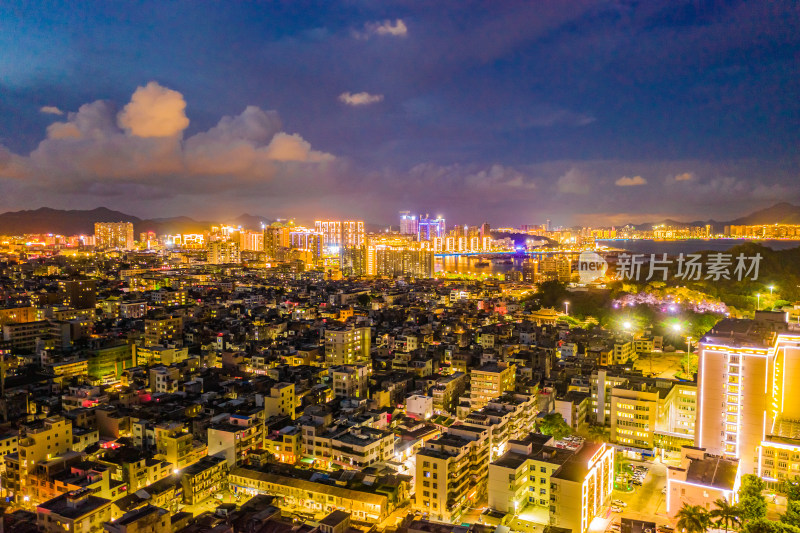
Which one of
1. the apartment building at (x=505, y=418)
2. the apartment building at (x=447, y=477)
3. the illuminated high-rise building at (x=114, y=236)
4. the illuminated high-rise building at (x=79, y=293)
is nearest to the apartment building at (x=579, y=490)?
the apartment building at (x=447, y=477)

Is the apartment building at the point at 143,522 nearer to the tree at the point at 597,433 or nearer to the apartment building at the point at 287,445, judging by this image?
the apartment building at the point at 287,445

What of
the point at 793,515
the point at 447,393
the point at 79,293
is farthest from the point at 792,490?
the point at 79,293

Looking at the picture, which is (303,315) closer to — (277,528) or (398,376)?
(398,376)

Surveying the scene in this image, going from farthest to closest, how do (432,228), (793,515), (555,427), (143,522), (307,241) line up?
(432,228) < (307,241) < (555,427) < (793,515) < (143,522)

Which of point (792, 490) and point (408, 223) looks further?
point (408, 223)

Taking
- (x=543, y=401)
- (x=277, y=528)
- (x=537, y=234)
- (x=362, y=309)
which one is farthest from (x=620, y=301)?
(x=537, y=234)

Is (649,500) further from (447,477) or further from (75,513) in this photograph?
(75,513)
